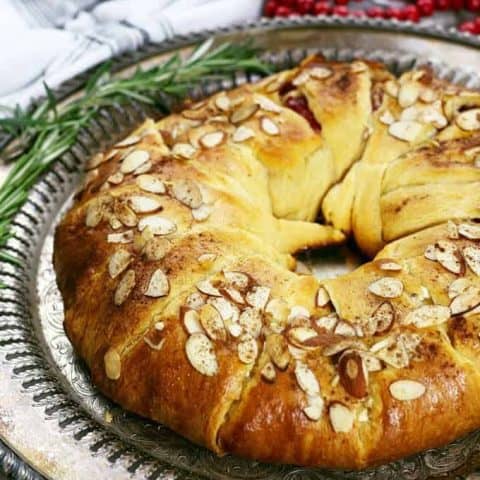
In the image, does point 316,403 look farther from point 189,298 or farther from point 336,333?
point 189,298

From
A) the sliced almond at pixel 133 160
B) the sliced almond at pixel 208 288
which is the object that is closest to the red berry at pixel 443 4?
the sliced almond at pixel 133 160

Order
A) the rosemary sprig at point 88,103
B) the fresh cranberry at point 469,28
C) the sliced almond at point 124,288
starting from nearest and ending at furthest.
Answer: the sliced almond at point 124,288
the rosemary sprig at point 88,103
the fresh cranberry at point 469,28

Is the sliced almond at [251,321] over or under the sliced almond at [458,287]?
over

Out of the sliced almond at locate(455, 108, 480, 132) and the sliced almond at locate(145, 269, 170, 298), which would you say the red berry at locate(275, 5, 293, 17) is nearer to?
the sliced almond at locate(455, 108, 480, 132)

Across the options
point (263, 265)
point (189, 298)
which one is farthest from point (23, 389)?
point (263, 265)

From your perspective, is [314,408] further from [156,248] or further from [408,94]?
[408,94]

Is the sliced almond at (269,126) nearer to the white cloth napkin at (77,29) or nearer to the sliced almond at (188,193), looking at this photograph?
the sliced almond at (188,193)
